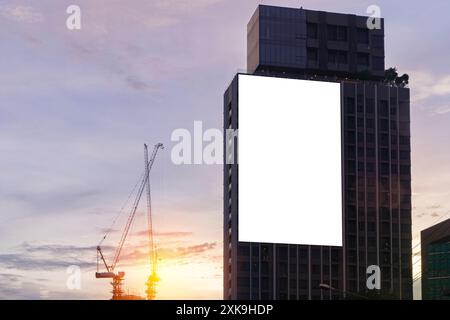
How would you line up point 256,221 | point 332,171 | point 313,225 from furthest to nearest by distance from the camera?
point 332,171
point 256,221
point 313,225

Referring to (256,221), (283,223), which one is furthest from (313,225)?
(256,221)
